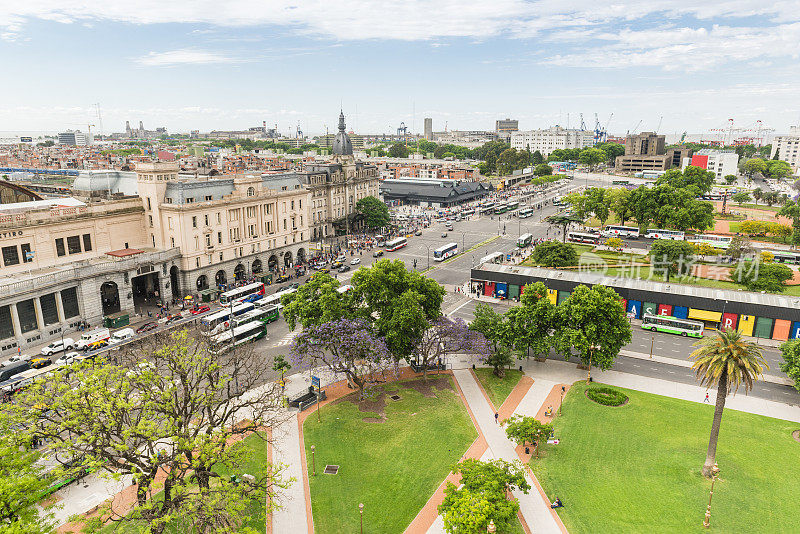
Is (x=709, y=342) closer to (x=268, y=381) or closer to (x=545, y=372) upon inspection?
(x=545, y=372)

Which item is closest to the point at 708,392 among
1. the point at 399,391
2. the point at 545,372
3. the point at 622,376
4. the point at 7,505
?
the point at 622,376

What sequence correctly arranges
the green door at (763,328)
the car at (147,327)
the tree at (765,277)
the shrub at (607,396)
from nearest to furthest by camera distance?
the shrub at (607,396) < the green door at (763,328) < the car at (147,327) < the tree at (765,277)

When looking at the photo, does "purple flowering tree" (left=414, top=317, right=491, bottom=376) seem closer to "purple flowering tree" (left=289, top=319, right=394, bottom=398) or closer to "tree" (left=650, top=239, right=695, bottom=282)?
"purple flowering tree" (left=289, top=319, right=394, bottom=398)

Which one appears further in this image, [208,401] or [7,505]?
[208,401]

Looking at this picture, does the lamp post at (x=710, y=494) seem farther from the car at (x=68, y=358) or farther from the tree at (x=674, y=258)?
the car at (x=68, y=358)

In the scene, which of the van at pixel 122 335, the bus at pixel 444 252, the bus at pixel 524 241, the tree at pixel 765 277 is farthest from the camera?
the bus at pixel 524 241

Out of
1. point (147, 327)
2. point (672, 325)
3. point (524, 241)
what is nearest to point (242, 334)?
point (147, 327)

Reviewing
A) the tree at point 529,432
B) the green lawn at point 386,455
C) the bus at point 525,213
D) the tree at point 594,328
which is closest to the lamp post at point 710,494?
the tree at point 529,432
